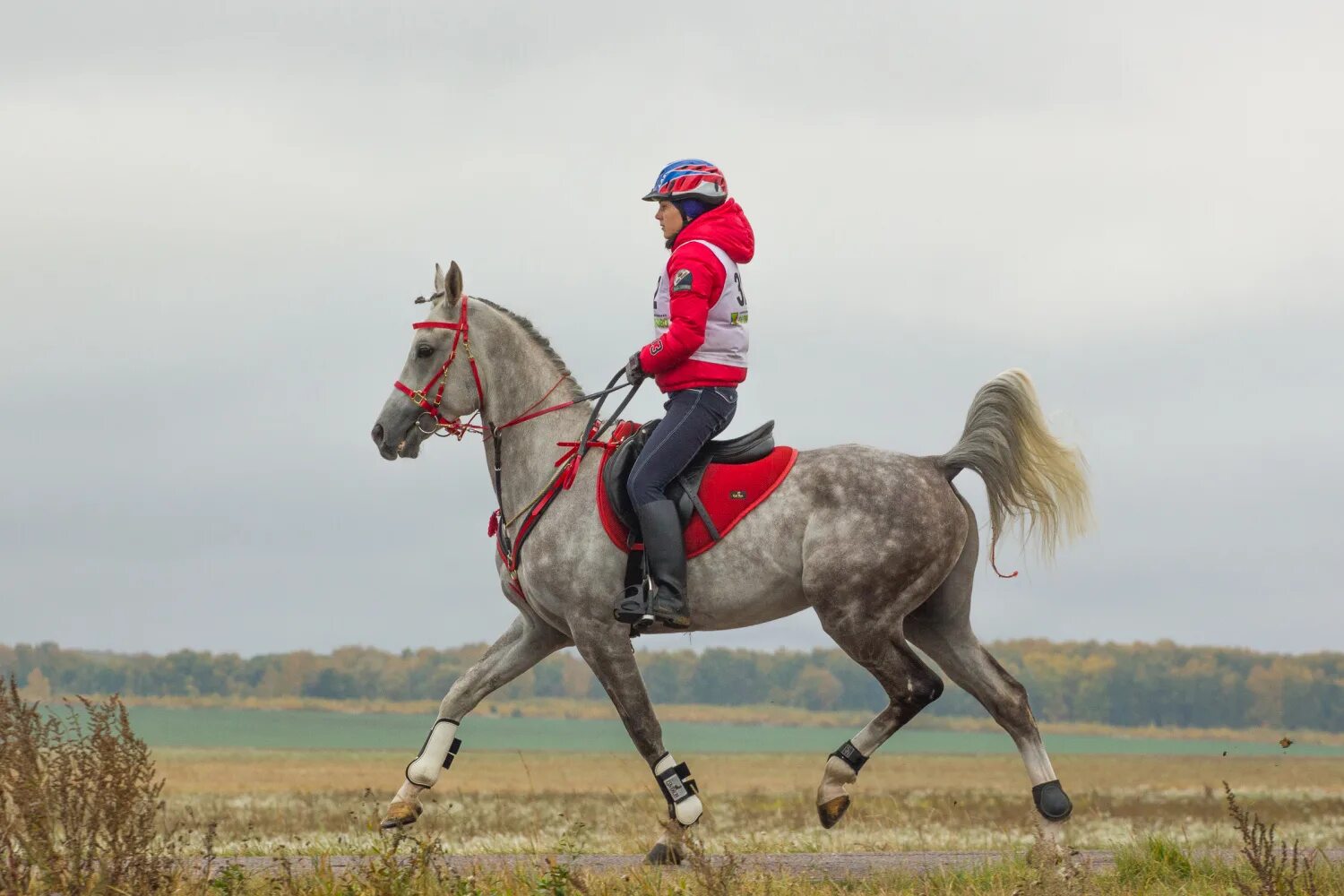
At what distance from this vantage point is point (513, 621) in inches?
413

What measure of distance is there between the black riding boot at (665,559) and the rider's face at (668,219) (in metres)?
1.88

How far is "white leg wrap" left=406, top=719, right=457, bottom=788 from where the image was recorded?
985cm

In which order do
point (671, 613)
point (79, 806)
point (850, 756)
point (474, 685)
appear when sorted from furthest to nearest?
point (474, 685) → point (850, 756) → point (671, 613) → point (79, 806)

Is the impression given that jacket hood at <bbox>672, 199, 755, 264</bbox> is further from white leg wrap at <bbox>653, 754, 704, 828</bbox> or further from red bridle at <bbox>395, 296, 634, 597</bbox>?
white leg wrap at <bbox>653, 754, 704, 828</bbox>

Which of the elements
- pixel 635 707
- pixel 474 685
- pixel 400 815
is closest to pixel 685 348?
pixel 635 707

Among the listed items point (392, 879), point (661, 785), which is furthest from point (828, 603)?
point (392, 879)

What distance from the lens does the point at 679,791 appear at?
9414 mm

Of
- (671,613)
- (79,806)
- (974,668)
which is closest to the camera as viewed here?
(79,806)

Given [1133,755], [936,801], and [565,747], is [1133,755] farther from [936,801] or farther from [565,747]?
[936,801]

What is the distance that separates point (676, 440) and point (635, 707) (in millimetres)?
1775

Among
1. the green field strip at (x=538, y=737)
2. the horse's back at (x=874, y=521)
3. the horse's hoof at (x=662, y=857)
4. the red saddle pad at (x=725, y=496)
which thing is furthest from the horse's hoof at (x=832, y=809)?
the green field strip at (x=538, y=737)

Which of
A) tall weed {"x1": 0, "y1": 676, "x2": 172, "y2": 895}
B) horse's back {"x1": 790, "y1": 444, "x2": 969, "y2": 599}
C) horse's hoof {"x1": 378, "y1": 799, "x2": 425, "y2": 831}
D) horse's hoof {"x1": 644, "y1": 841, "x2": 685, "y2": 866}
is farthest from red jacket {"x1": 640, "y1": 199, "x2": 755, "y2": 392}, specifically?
tall weed {"x1": 0, "y1": 676, "x2": 172, "y2": 895}

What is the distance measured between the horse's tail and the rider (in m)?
1.74

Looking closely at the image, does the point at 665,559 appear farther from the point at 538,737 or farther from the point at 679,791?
the point at 538,737
